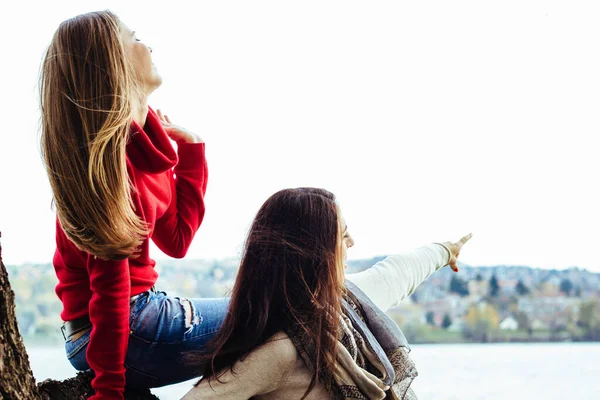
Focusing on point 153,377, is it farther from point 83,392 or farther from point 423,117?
point 423,117

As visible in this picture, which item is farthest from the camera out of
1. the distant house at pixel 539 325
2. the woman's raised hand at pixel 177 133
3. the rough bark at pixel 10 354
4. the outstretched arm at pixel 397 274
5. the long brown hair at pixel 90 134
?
the distant house at pixel 539 325

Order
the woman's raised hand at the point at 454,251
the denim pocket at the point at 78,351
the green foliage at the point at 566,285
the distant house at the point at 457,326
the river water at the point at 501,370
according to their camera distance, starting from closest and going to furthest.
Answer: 1. the denim pocket at the point at 78,351
2. the woman's raised hand at the point at 454,251
3. the river water at the point at 501,370
4. the green foliage at the point at 566,285
5. the distant house at the point at 457,326

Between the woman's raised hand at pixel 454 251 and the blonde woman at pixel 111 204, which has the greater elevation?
the blonde woman at pixel 111 204

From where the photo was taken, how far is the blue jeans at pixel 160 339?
→ 4.32ft

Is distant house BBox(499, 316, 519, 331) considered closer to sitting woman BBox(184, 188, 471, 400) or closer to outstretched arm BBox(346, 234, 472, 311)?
outstretched arm BBox(346, 234, 472, 311)

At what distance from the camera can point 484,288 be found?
287 inches

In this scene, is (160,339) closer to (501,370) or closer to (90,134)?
(90,134)

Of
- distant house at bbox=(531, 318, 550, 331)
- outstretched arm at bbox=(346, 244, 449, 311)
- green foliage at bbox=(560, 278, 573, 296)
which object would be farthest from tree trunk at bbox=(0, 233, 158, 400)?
distant house at bbox=(531, 318, 550, 331)

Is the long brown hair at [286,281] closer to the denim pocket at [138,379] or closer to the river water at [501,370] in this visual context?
the denim pocket at [138,379]

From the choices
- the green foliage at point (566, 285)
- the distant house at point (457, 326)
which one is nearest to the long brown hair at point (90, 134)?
the distant house at point (457, 326)

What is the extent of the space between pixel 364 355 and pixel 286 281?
0.72 feet

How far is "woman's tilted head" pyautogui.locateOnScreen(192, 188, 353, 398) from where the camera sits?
4.17ft

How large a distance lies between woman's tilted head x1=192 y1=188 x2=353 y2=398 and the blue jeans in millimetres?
69

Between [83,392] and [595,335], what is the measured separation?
30.5 ft
